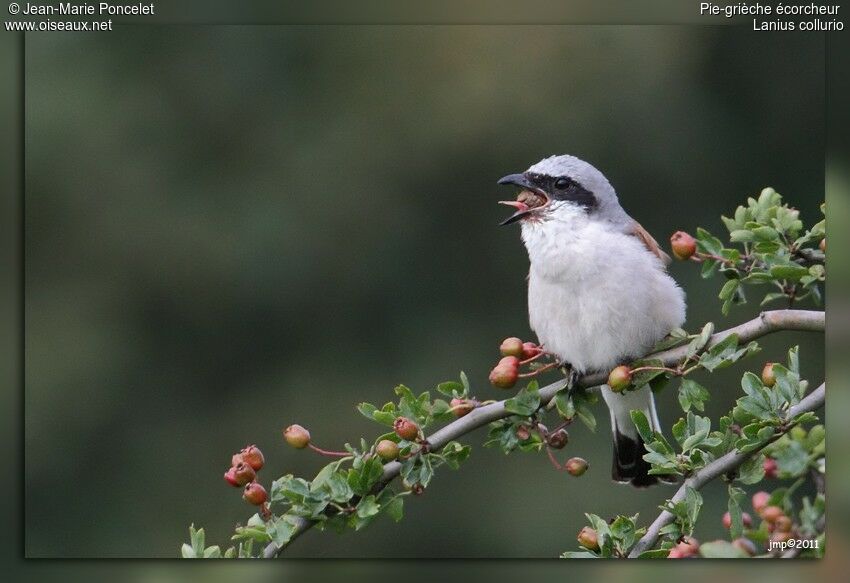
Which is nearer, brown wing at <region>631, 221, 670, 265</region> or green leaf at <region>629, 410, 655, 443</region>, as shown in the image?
green leaf at <region>629, 410, 655, 443</region>

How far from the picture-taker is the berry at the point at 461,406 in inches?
127

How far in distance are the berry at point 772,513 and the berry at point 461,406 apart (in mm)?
823

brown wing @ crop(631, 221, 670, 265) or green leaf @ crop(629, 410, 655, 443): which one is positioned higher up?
brown wing @ crop(631, 221, 670, 265)

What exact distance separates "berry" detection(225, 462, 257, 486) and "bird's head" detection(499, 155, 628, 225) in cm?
117

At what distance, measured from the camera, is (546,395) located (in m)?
3.39

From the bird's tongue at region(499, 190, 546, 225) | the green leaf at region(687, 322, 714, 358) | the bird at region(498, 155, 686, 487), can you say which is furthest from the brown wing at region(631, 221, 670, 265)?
the green leaf at region(687, 322, 714, 358)

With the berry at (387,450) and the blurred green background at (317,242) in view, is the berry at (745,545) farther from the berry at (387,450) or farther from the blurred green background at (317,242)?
the blurred green background at (317,242)

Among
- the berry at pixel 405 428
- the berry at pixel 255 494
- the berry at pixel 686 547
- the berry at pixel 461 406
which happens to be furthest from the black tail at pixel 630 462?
the berry at pixel 255 494

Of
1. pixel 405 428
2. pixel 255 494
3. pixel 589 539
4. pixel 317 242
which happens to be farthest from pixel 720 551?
pixel 317 242

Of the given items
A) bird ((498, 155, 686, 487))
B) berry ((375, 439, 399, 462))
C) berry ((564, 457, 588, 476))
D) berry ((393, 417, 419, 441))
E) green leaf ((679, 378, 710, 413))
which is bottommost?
berry ((564, 457, 588, 476))

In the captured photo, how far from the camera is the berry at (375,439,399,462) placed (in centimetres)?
321

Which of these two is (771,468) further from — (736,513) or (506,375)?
(506,375)

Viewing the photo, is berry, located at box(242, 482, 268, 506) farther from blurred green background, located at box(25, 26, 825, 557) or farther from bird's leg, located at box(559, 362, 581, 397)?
blurred green background, located at box(25, 26, 825, 557)

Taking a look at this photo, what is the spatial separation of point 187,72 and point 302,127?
784mm
